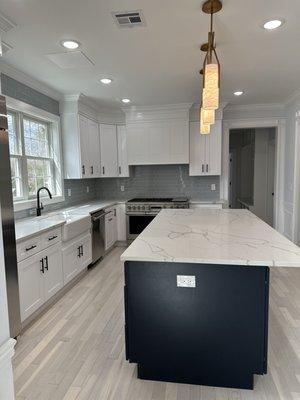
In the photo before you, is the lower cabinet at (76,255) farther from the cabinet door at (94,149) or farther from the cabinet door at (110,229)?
the cabinet door at (94,149)

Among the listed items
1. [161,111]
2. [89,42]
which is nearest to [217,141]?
[161,111]

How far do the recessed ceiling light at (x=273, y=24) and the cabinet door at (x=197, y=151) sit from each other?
281 centimetres

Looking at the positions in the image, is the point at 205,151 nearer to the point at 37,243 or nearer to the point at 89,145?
the point at 89,145

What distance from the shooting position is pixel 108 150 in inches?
213

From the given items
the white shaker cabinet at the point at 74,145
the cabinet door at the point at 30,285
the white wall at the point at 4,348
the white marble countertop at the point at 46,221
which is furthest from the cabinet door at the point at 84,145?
the white wall at the point at 4,348

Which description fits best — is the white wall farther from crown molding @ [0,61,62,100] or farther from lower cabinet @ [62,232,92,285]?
crown molding @ [0,61,62,100]

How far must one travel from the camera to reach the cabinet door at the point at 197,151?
513 centimetres

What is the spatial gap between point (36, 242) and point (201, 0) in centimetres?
245

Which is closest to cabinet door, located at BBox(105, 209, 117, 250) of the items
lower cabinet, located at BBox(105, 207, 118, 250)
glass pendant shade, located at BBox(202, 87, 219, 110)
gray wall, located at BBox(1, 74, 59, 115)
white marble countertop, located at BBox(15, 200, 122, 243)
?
lower cabinet, located at BBox(105, 207, 118, 250)

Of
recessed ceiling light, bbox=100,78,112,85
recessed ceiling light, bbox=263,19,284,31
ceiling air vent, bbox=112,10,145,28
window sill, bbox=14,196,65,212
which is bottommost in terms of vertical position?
window sill, bbox=14,196,65,212

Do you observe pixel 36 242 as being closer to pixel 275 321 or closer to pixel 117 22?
pixel 117 22

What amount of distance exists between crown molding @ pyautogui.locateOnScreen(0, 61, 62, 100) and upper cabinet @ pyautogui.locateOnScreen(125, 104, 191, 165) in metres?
1.52

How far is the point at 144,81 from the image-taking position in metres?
3.68

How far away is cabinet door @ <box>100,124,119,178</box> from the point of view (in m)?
5.36
